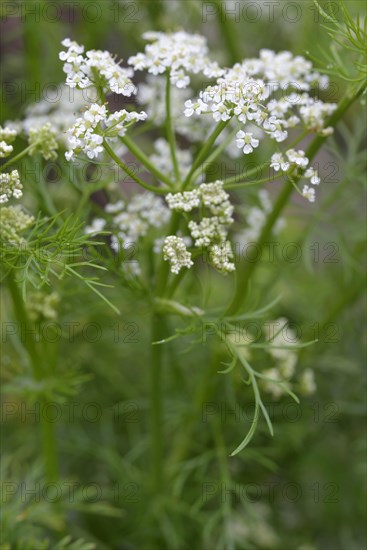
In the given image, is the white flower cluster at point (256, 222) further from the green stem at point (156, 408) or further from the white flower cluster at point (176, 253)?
the white flower cluster at point (176, 253)

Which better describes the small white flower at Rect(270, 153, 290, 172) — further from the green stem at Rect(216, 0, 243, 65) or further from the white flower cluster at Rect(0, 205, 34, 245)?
the green stem at Rect(216, 0, 243, 65)

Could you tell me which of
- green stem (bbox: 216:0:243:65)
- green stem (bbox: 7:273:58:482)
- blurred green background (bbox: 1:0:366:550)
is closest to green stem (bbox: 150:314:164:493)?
blurred green background (bbox: 1:0:366:550)

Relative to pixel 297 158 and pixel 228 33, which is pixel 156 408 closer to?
pixel 297 158

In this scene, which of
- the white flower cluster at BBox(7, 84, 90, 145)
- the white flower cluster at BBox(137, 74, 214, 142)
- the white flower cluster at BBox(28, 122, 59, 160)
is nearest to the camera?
the white flower cluster at BBox(28, 122, 59, 160)

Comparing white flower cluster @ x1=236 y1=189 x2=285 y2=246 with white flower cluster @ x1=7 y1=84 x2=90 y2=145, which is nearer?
white flower cluster @ x1=7 y1=84 x2=90 y2=145

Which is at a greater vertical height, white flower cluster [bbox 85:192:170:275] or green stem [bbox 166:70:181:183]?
green stem [bbox 166:70:181:183]
